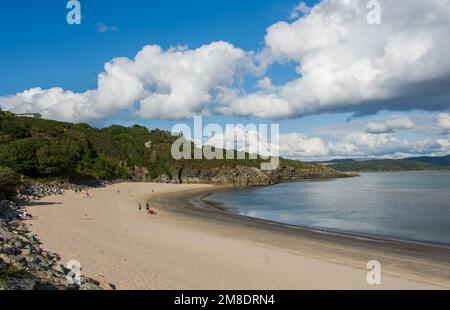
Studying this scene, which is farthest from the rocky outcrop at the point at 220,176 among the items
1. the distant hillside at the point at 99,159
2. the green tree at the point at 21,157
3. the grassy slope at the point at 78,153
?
the green tree at the point at 21,157

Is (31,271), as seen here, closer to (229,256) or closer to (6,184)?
(229,256)

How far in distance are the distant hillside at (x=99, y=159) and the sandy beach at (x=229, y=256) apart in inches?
1839

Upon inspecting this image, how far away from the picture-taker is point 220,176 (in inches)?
5930

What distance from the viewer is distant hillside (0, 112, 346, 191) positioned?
78.4 meters

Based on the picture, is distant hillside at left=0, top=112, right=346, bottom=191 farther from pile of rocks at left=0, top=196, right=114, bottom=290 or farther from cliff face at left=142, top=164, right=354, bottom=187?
pile of rocks at left=0, top=196, right=114, bottom=290

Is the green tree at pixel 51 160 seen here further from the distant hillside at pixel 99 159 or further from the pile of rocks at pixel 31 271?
the pile of rocks at pixel 31 271

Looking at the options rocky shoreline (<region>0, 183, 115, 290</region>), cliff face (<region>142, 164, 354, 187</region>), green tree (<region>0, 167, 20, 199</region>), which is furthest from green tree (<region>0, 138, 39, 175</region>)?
cliff face (<region>142, 164, 354, 187</region>)

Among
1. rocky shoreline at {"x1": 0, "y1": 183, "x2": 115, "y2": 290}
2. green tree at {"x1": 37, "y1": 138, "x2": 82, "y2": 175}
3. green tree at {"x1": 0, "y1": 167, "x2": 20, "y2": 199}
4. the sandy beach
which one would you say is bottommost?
the sandy beach

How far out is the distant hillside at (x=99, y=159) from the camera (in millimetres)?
78375

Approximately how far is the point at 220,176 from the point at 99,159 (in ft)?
146

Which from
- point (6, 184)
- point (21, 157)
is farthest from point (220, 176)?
point (6, 184)
